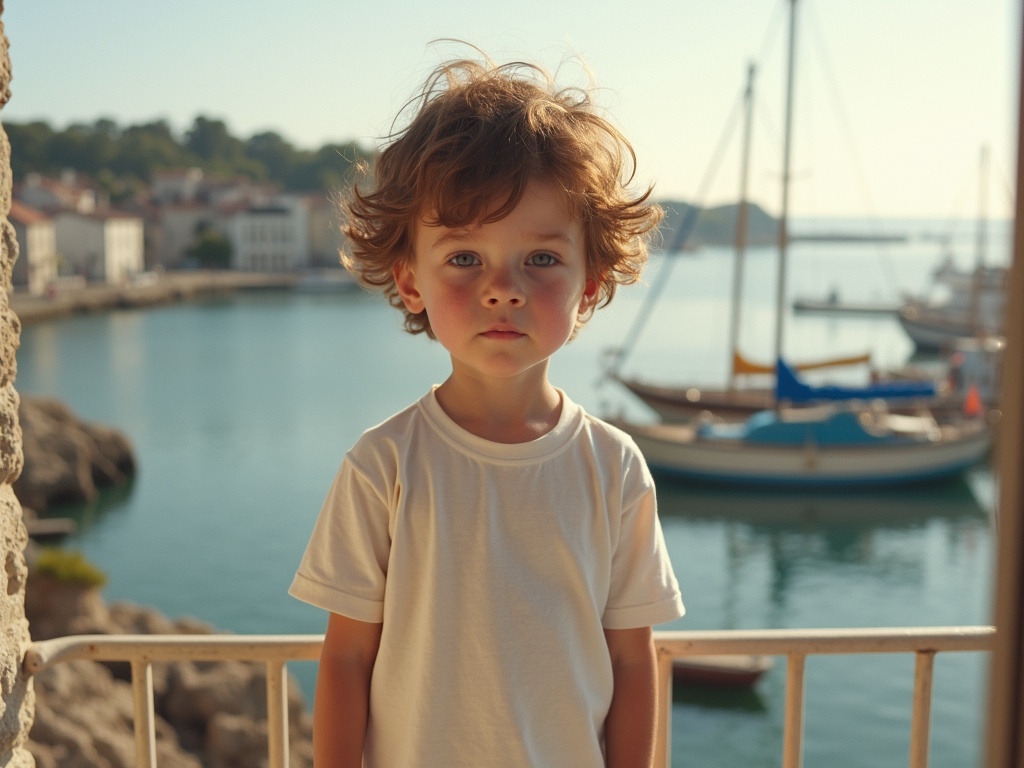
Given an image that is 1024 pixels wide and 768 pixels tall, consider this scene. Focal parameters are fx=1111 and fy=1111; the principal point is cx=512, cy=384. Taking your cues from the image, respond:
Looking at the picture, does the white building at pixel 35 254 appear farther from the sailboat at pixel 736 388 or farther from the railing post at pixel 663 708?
the railing post at pixel 663 708

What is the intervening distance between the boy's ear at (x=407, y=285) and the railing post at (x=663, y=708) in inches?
22.9

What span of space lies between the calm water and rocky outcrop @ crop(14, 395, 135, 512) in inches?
23.1

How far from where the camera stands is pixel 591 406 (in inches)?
1017

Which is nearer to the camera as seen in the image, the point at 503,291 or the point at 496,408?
the point at 503,291

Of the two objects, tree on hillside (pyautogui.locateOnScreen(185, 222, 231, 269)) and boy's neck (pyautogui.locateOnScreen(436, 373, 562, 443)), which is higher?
tree on hillside (pyautogui.locateOnScreen(185, 222, 231, 269))

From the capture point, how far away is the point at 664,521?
18.3 meters

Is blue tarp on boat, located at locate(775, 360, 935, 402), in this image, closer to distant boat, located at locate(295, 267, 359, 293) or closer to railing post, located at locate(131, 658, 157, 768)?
railing post, located at locate(131, 658, 157, 768)

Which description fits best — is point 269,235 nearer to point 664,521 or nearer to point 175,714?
point 664,521

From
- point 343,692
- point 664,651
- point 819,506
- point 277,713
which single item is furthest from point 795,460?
point 343,692

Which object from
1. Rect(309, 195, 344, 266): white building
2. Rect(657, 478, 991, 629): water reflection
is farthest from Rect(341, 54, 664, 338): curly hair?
→ Rect(309, 195, 344, 266): white building

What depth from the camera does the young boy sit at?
49.1 inches

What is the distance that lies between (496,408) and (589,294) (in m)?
0.19

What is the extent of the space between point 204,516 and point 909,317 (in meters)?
30.6

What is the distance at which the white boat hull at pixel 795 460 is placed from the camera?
1880cm
